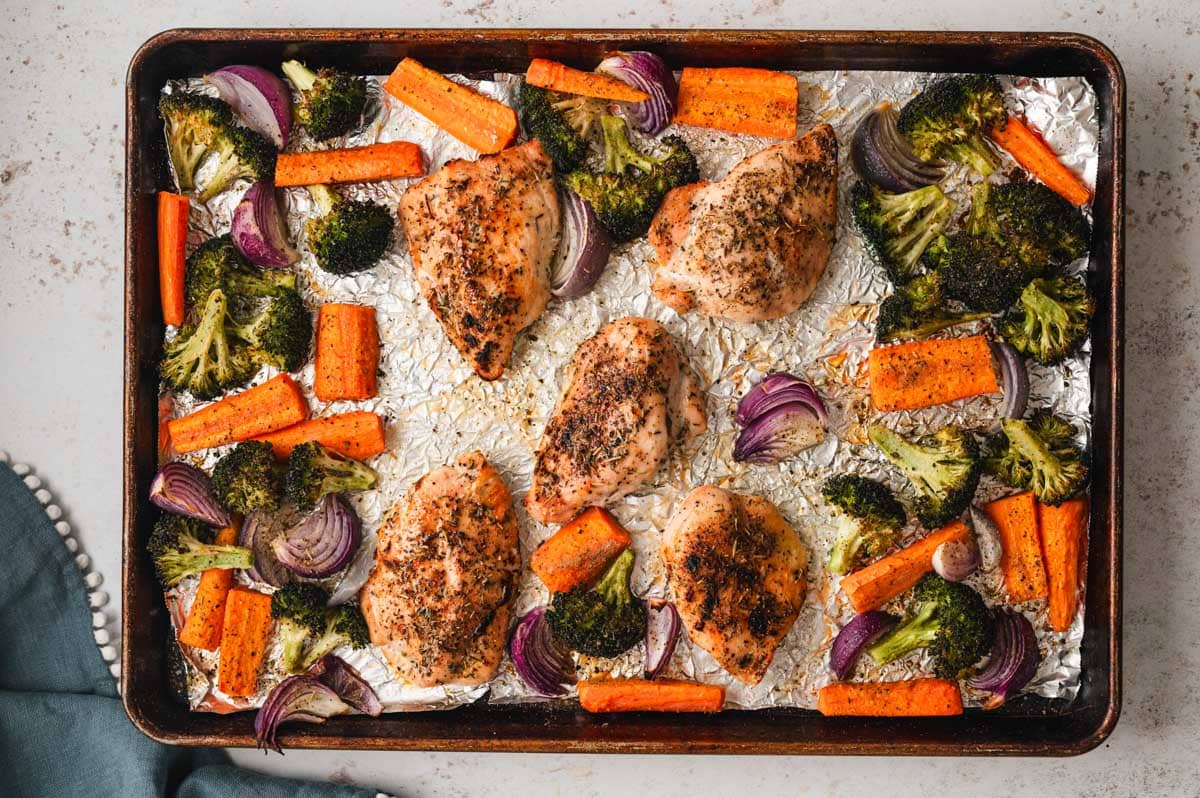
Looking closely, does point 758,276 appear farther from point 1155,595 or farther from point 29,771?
point 29,771

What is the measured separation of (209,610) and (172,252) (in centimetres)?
145

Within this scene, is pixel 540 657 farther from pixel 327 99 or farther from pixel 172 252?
pixel 327 99

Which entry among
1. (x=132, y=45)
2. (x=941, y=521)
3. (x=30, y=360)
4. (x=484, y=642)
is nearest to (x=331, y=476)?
(x=484, y=642)

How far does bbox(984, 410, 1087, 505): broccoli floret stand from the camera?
373 cm

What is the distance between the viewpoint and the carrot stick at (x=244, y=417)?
3941 mm

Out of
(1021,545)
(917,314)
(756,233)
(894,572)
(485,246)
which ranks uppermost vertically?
(756,233)

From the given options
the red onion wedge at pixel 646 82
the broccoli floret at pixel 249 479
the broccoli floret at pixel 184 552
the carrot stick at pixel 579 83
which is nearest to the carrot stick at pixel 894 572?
the red onion wedge at pixel 646 82

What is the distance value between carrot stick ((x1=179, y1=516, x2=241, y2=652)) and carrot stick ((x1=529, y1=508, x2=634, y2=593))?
126cm

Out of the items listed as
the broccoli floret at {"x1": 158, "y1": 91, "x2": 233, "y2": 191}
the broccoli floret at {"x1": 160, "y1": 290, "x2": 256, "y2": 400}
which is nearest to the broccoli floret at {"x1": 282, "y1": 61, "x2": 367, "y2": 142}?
the broccoli floret at {"x1": 158, "y1": 91, "x2": 233, "y2": 191}

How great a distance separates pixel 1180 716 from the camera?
13.3ft

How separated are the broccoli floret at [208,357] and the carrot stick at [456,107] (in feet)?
3.64

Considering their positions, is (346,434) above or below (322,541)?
above

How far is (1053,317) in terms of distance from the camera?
372 cm

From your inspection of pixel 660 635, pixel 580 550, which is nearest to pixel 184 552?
pixel 580 550
